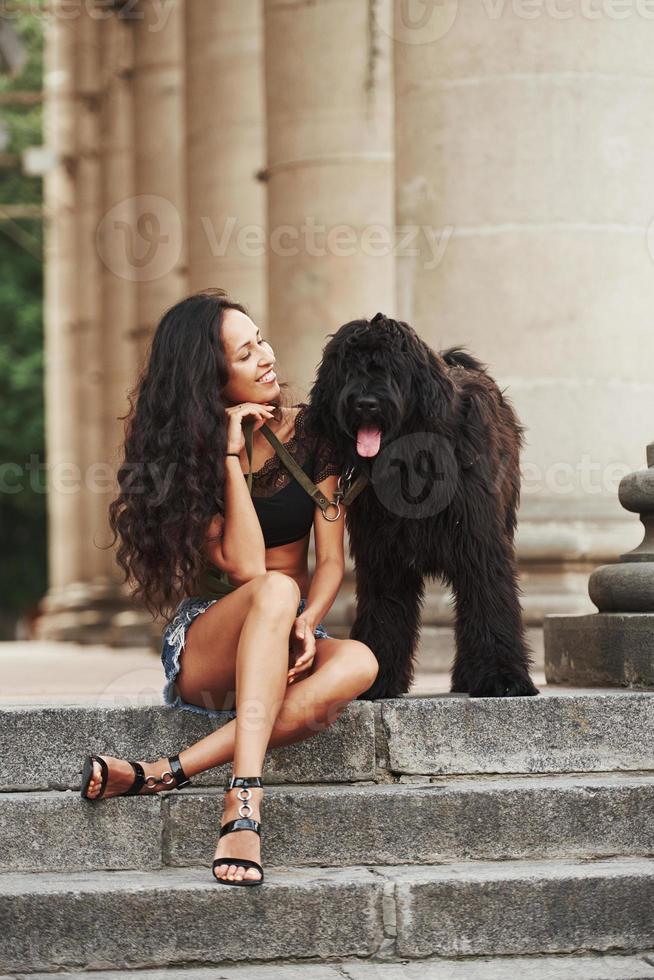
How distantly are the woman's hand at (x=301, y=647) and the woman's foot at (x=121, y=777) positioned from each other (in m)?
0.52

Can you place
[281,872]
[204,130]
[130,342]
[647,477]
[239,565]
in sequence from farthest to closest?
[130,342] → [204,130] → [647,477] → [239,565] → [281,872]

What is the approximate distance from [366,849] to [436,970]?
59 cm

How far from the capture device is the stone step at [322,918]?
5250mm

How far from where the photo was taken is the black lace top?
613 centimetres

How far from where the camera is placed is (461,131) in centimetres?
943

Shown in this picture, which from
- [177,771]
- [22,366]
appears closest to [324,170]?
[177,771]

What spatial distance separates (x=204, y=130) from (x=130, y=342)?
5292 mm

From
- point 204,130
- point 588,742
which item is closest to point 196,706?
point 588,742

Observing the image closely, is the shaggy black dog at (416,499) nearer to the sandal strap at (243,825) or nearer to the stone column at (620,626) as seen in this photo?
the stone column at (620,626)

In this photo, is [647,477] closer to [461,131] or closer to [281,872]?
[281,872]

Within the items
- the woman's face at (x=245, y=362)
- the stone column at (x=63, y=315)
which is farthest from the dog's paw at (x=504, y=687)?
the stone column at (x=63, y=315)

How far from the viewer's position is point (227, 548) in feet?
19.6
